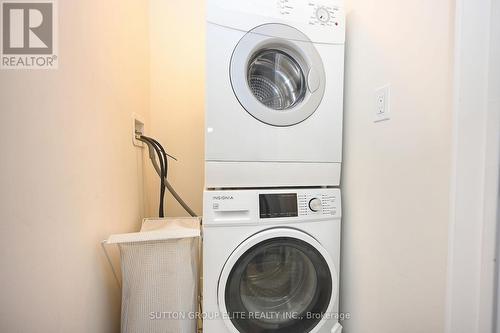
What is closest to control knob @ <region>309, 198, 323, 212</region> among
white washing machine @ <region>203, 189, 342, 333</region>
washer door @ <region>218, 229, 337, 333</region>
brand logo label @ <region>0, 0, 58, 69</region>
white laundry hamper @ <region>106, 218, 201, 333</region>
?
white washing machine @ <region>203, 189, 342, 333</region>

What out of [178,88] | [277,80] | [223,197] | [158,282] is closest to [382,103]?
[277,80]

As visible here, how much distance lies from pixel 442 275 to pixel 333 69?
0.82 m

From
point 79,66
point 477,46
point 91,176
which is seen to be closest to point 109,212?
point 91,176

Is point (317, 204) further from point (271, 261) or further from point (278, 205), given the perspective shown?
point (271, 261)

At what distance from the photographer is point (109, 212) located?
0.90 metres

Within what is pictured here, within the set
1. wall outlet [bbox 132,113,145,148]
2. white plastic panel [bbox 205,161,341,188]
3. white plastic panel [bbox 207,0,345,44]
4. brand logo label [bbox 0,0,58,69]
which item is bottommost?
white plastic panel [bbox 205,161,341,188]

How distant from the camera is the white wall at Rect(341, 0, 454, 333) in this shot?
22.6 inches

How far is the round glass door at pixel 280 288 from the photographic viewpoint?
850mm

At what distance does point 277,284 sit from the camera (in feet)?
3.09

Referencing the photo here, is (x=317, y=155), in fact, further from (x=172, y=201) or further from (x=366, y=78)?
(x=172, y=201)

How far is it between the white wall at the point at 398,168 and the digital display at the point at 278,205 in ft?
0.92

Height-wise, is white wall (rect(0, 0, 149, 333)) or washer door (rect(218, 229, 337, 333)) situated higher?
white wall (rect(0, 0, 149, 333))

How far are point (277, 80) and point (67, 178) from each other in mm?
897

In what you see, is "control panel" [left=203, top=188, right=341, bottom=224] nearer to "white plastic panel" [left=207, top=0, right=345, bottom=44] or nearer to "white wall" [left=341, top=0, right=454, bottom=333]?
"white wall" [left=341, top=0, right=454, bottom=333]
